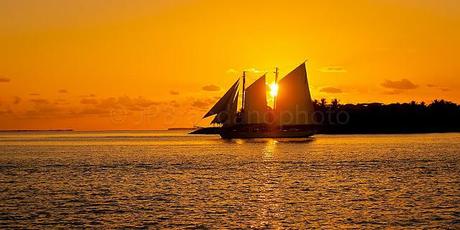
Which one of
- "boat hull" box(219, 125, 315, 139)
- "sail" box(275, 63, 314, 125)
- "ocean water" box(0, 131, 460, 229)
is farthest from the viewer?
"boat hull" box(219, 125, 315, 139)

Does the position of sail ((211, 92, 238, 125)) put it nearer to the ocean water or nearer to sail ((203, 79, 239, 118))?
sail ((203, 79, 239, 118))

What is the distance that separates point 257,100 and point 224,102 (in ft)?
24.6

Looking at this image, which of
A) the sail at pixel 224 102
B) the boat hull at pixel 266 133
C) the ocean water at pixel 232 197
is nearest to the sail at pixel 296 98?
the sail at pixel 224 102

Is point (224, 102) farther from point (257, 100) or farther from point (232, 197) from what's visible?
point (232, 197)

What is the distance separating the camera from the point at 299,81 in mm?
139125

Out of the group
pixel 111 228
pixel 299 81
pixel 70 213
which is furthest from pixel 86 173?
pixel 299 81

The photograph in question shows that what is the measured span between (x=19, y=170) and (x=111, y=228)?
148 ft

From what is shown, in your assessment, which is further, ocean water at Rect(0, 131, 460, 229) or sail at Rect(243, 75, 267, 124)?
sail at Rect(243, 75, 267, 124)

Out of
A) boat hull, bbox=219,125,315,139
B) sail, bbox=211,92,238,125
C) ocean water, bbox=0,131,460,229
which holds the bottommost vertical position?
ocean water, bbox=0,131,460,229

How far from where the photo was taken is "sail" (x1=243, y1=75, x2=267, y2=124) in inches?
6038

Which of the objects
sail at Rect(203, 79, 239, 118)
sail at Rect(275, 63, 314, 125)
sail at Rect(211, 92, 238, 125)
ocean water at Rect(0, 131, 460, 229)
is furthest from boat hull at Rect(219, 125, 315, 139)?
ocean water at Rect(0, 131, 460, 229)

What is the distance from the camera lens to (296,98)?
458 ft

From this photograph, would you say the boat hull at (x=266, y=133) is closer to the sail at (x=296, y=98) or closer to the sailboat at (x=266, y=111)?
the sailboat at (x=266, y=111)

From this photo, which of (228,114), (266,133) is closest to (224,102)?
(228,114)
